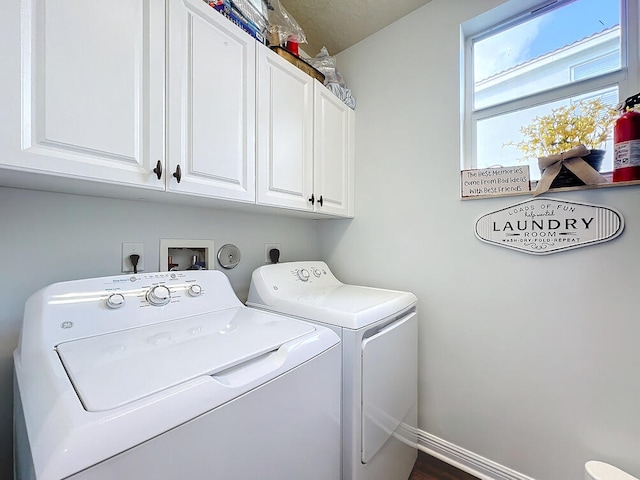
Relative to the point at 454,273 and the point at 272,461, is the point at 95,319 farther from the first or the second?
the point at 454,273

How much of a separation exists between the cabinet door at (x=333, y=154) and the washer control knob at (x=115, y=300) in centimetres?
99

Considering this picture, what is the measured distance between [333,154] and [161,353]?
1.38 metres

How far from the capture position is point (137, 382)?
0.58 m

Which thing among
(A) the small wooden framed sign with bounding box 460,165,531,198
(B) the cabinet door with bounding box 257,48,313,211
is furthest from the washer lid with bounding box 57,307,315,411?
(A) the small wooden framed sign with bounding box 460,165,531,198

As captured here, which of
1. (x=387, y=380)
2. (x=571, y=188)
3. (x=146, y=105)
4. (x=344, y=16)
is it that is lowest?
(x=387, y=380)

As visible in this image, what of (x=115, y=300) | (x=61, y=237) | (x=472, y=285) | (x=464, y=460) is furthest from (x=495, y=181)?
(x=61, y=237)

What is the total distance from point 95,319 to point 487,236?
167 cm

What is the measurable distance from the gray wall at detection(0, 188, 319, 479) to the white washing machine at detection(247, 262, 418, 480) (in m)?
0.49

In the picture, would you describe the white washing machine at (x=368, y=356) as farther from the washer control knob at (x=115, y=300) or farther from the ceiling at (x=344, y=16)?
the ceiling at (x=344, y=16)

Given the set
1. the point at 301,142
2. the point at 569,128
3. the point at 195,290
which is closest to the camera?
the point at 195,290

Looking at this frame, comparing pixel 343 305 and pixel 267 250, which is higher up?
pixel 267 250

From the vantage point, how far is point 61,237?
1014 millimetres

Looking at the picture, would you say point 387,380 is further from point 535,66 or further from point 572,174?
point 535,66

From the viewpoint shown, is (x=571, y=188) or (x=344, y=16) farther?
(x=344, y=16)
